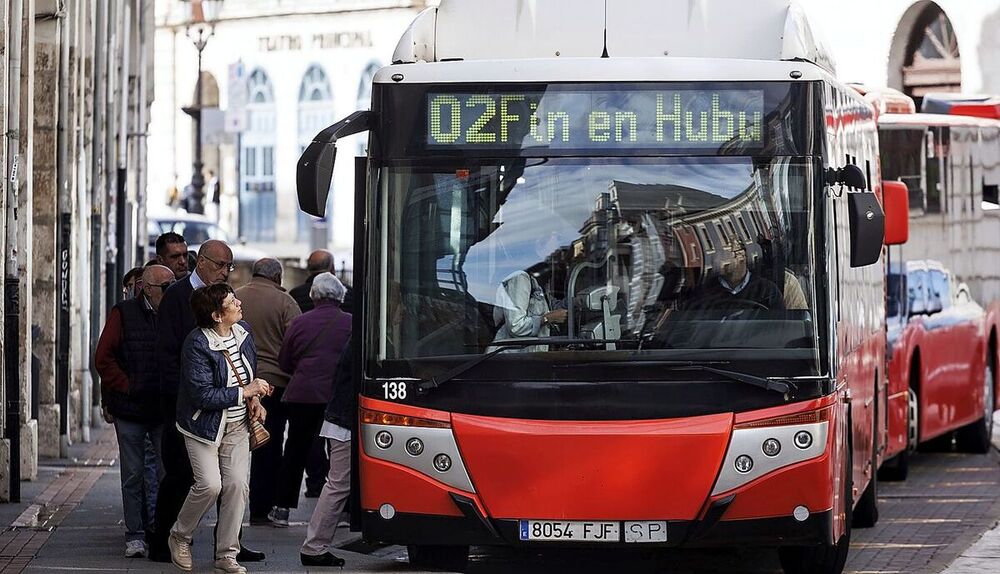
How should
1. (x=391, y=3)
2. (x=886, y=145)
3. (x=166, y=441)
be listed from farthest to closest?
(x=391, y=3), (x=886, y=145), (x=166, y=441)

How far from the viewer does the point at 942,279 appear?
18.6 metres

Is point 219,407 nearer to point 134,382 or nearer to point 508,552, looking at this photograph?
point 134,382

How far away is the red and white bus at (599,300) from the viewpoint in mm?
9758

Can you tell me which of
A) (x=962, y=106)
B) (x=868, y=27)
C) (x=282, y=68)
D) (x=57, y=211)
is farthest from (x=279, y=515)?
(x=282, y=68)

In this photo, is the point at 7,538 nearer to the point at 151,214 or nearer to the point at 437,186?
the point at 437,186

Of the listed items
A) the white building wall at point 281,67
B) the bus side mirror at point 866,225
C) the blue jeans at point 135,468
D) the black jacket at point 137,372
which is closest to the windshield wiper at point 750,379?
the bus side mirror at point 866,225

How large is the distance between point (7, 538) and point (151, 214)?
2763cm

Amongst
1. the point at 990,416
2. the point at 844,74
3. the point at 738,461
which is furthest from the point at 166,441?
the point at 844,74

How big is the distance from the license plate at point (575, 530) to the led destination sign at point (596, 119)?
1744 mm

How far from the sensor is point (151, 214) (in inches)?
1575

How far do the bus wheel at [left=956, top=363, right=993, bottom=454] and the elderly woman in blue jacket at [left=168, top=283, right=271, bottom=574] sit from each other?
35.9 feet

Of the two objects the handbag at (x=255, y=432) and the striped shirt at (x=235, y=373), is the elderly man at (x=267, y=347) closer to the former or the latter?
the handbag at (x=255, y=432)

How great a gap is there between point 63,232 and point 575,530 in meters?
10.9

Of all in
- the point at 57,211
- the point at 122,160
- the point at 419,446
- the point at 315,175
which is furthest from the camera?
the point at 122,160
